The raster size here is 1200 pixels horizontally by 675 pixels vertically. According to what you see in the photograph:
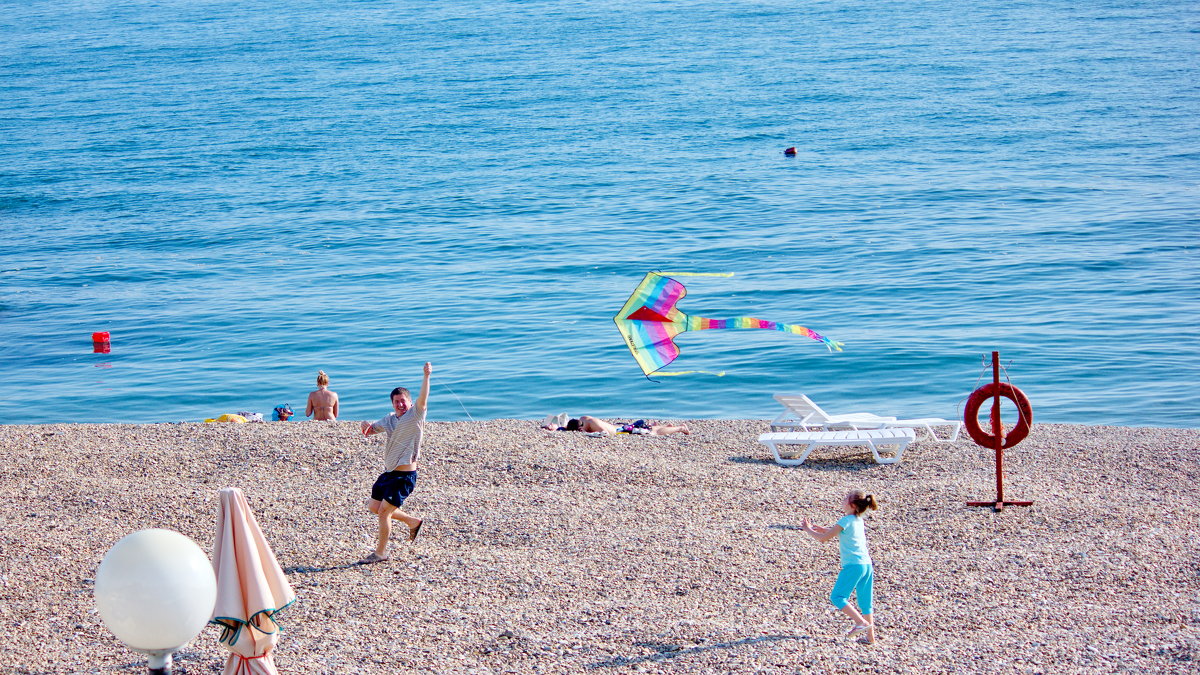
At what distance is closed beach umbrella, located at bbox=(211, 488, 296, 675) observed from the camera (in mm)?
6738

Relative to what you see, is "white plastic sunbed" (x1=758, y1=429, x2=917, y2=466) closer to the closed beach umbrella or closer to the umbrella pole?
the closed beach umbrella

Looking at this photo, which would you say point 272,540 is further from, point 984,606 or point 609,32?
point 609,32

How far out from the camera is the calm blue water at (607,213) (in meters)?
22.1

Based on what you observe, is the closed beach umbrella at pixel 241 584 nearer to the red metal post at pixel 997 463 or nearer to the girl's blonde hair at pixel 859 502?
the girl's blonde hair at pixel 859 502

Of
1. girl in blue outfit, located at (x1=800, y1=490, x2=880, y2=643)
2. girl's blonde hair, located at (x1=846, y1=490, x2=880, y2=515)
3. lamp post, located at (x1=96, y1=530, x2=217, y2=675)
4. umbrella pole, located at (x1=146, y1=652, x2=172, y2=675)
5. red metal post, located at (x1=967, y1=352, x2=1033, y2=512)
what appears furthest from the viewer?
red metal post, located at (x1=967, y1=352, x2=1033, y2=512)

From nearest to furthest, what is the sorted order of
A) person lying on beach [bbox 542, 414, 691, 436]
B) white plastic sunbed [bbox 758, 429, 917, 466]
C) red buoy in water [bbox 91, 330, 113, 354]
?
white plastic sunbed [bbox 758, 429, 917, 466] → person lying on beach [bbox 542, 414, 691, 436] → red buoy in water [bbox 91, 330, 113, 354]

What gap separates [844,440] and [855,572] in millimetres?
5595

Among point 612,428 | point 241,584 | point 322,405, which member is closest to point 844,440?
point 612,428

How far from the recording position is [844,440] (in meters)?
13.7

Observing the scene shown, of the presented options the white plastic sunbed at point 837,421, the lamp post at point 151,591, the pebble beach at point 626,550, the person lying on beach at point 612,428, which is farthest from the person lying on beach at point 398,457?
the white plastic sunbed at point 837,421

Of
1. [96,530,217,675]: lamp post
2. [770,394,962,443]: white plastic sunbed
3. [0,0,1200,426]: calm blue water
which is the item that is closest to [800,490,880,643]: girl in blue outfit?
[96,530,217,675]: lamp post

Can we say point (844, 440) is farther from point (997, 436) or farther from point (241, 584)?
point (241, 584)

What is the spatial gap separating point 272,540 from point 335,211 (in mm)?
29962

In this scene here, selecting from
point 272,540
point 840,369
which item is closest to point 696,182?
point 840,369
